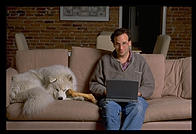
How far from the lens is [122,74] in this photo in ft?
8.48

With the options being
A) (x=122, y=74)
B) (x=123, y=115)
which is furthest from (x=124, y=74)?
(x=123, y=115)

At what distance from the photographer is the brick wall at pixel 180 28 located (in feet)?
18.9

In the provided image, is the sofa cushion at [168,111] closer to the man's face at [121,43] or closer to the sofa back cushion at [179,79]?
the sofa back cushion at [179,79]

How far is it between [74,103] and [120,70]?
1.65 ft

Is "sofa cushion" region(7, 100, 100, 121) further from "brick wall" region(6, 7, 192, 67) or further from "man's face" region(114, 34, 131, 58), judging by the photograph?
"brick wall" region(6, 7, 192, 67)

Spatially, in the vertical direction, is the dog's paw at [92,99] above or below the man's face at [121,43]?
below

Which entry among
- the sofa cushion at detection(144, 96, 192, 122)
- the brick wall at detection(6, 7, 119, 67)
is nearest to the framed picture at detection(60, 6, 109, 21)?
the brick wall at detection(6, 7, 119, 67)

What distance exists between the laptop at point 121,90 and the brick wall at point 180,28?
147 inches

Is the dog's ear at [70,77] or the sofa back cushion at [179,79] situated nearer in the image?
the dog's ear at [70,77]

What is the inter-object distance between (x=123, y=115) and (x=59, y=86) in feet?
2.08

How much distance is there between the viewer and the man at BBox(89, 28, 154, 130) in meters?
2.35

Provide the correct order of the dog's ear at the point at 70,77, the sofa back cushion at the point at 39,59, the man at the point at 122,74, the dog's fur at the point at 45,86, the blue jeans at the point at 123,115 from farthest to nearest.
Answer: the sofa back cushion at the point at 39,59 < the dog's ear at the point at 70,77 < the dog's fur at the point at 45,86 < the man at the point at 122,74 < the blue jeans at the point at 123,115

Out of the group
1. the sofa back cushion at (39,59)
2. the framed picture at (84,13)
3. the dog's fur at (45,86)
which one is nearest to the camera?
the dog's fur at (45,86)

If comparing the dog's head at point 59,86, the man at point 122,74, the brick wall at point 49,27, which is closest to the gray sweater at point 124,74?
the man at point 122,74
